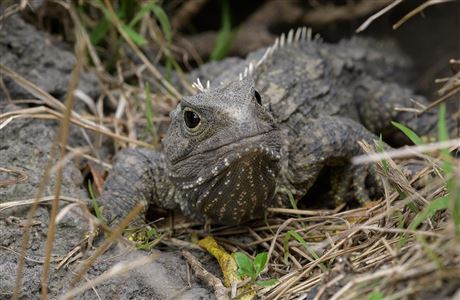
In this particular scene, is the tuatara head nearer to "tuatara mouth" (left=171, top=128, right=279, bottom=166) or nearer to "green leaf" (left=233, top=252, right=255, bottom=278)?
"tuatara mouth" (left=171, top=128, right=279, bottom=166)

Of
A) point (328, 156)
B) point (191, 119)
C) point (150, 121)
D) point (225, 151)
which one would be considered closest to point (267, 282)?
point (225, 151)

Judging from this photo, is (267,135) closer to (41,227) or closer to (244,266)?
(244,266)

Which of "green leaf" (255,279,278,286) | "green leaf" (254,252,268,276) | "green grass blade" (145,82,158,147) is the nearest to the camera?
"green leaf" (255,279,278,286)

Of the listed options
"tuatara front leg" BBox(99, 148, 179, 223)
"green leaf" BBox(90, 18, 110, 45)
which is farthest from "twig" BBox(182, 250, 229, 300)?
"green leaf" BBox(90, 18, 110, 45)

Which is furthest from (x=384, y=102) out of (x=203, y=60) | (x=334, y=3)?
(x=203, y=60)

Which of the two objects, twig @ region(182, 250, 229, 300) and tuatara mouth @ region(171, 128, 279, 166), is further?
tuatara mouth @ region(171, 128, 279, 166)

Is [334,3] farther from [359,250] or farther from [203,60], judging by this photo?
[359,250]

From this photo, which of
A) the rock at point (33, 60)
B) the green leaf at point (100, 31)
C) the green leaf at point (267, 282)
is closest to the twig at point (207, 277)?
the green leaf at point (267, 282)

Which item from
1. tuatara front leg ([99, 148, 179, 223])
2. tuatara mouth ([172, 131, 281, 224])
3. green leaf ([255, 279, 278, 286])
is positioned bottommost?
green leaf ([255, 279, 278, 286])
